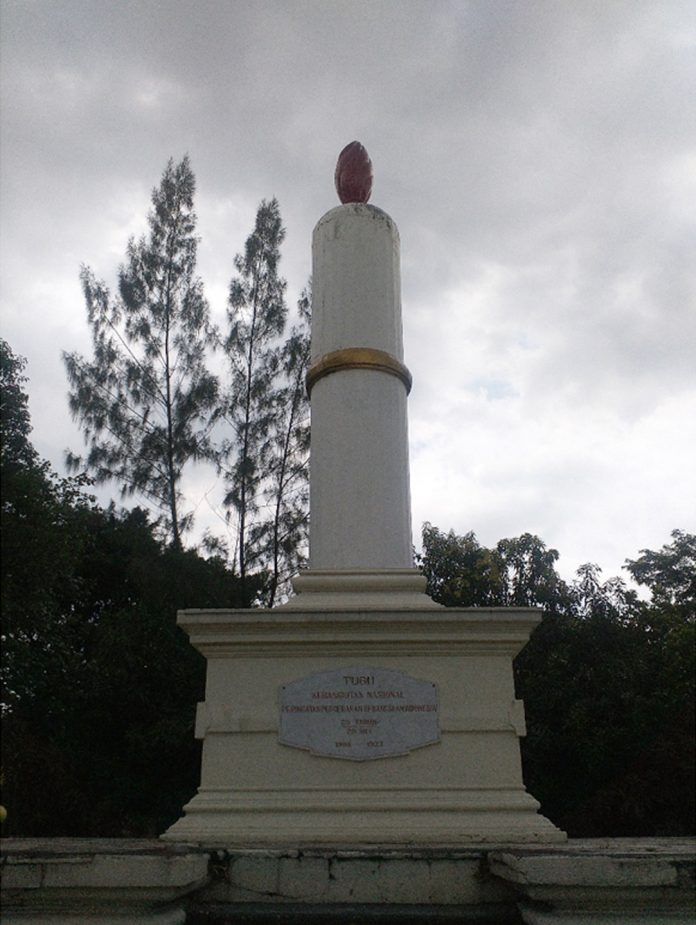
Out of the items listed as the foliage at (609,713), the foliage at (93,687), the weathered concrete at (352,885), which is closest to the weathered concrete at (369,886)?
the weathered concrete at (352,885)

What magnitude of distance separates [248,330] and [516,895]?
1434 cm

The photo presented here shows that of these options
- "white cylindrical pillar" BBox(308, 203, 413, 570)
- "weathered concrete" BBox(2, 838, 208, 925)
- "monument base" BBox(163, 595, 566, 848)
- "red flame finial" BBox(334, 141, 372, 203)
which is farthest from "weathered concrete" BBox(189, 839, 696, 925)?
"red flame finial" BBox(334, 141, 372, 203)

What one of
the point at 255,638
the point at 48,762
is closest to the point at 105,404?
the point at 48,762

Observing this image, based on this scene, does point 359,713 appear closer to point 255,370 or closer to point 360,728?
point 360,728

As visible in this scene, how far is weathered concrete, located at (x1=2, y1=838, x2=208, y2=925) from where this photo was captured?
322cm

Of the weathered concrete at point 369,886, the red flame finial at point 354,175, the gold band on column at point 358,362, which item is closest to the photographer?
the weathered concrete at point 369,886

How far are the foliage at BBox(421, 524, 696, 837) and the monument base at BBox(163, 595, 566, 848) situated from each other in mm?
5395

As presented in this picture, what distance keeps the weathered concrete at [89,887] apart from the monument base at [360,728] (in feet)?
3.57

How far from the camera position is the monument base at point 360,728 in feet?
14.7

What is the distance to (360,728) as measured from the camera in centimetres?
467

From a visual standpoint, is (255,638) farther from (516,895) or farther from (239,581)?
(239,581)

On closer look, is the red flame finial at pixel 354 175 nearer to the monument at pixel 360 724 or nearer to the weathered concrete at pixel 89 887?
the monument at pixel 360 724

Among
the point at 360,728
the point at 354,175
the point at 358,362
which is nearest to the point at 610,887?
the point at 360,728

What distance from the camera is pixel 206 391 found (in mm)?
15484
